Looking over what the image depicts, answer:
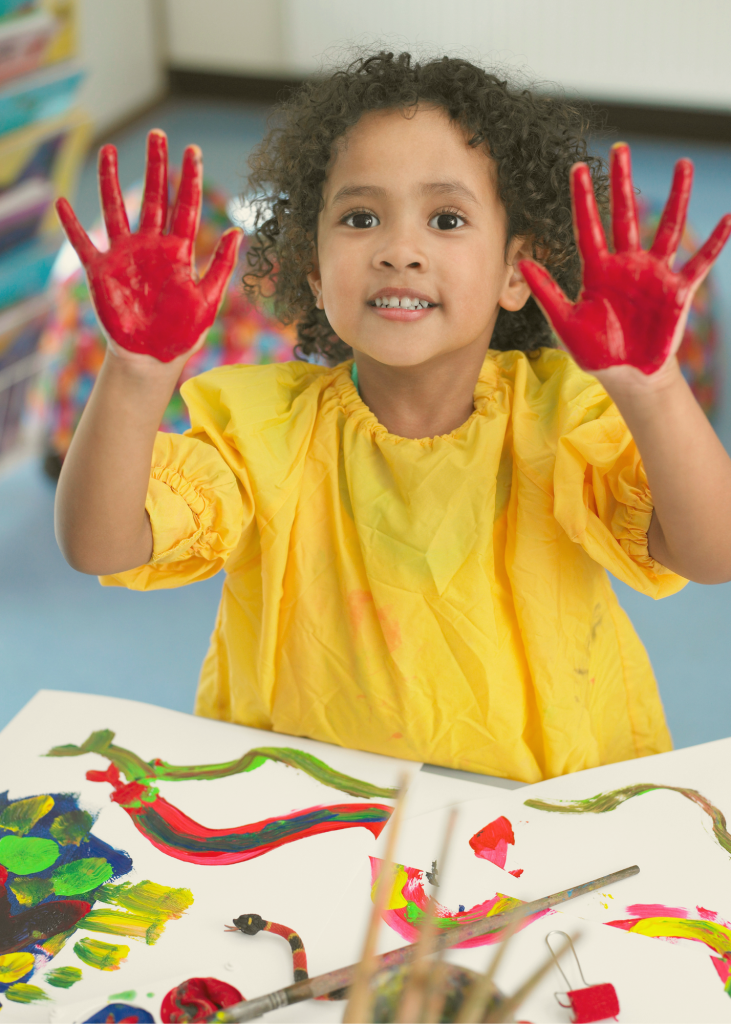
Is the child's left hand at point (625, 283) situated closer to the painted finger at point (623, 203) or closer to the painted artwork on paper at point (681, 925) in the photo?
the painted finger at point (623, 203)

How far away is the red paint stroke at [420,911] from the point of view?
0.77 m

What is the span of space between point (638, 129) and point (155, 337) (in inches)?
193

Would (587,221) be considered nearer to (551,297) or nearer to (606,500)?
(551,297)

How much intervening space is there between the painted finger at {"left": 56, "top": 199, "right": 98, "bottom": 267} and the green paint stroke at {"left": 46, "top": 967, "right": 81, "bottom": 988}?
527 mm

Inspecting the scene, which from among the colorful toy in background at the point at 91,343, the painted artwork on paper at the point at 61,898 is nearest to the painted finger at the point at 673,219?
the painted artwork on paper at the point at 61,898

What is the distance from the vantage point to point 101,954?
2.48 feet

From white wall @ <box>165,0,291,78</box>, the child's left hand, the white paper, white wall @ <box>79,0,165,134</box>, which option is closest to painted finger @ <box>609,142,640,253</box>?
the child's left hand

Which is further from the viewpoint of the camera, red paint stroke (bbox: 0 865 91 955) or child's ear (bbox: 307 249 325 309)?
Result: child's ear (bbox: 307 249 325 309)

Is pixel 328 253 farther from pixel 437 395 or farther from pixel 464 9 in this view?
pixel 464 9

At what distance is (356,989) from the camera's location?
0.50m

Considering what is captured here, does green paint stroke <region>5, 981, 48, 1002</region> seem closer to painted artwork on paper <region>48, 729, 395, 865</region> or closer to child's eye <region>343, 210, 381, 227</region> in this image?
painted artwork on paper <region>48, 729, 395, 865</region>

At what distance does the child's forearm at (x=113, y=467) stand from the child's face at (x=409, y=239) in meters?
0.25

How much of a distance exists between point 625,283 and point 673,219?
59 mm

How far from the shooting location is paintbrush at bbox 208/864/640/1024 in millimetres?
695
